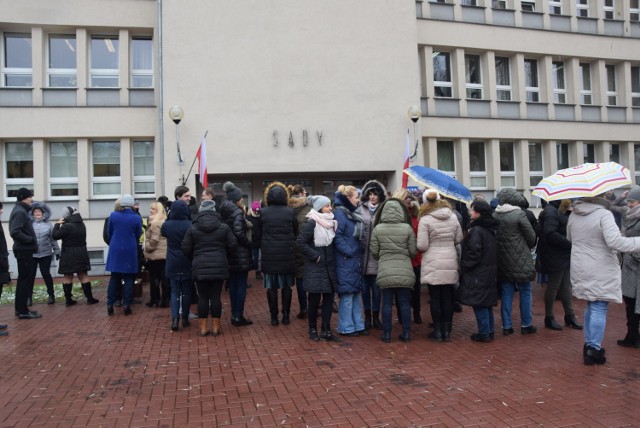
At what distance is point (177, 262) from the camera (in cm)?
712

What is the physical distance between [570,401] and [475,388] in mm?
810

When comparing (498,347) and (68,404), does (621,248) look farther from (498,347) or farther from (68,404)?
(68,404)

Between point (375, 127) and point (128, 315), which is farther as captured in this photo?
point (375, 127)

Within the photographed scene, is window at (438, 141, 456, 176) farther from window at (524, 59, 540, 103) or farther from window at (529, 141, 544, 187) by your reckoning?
window at (524, 59, 540, 103)

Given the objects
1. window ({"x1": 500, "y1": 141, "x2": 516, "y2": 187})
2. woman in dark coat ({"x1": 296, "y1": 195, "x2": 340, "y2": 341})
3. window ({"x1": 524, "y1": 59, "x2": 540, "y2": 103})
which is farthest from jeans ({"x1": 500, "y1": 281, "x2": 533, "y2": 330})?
window ({"x1": 524, "y1": 59, "x2": 540, "y2": 103})

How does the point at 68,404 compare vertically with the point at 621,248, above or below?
below

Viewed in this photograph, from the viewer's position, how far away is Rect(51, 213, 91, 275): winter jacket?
8.83 metres

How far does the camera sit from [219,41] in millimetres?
14109

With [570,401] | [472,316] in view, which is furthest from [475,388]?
[472,316]

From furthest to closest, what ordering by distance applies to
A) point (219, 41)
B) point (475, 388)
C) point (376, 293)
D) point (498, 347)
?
point (219, 41), point (376, 293), point (498, 347), point (475, 388)

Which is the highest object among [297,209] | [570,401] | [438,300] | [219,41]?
[219,41]

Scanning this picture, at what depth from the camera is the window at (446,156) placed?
682 inches

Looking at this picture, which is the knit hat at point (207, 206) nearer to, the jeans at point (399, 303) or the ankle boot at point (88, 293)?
the jeans at point (399, 303)

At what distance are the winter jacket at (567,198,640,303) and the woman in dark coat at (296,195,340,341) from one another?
2.86 meters
